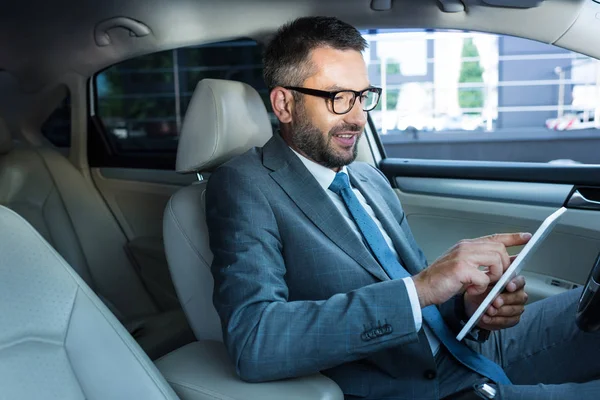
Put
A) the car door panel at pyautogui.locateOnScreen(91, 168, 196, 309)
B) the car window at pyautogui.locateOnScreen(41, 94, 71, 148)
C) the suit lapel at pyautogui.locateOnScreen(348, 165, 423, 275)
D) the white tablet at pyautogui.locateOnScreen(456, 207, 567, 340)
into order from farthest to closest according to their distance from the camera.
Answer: the car window at pyautogui.locateOnScreen(41, 94, 71, 148) < the car door panel at pyautogui.locateOnScreen(91, 168, 196, 309) < the suit lapel at pyautogui.locateOnScreen(348, 165, 423, 275) < the white tablet at pyautogui.locateOnScreen(456, 207, 567, 340)

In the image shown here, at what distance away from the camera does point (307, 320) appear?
1.24 m

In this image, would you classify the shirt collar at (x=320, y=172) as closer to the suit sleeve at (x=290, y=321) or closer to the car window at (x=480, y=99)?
the suit sleeve at (x=290, y=321)

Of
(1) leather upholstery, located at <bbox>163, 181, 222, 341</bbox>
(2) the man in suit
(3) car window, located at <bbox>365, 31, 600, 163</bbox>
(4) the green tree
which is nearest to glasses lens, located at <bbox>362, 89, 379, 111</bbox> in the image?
(2) the man in suit

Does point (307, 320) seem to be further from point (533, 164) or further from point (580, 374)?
point (533, 164)

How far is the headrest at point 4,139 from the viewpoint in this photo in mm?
2585

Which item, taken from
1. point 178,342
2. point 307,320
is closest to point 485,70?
point 178,342

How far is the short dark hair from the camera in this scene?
1.55 metres

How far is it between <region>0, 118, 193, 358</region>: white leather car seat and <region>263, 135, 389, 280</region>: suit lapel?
3.40ft

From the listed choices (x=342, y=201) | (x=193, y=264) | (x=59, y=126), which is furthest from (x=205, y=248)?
(x=59, y=126)

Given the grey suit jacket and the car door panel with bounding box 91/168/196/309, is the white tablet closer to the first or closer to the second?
the grey suit jacket

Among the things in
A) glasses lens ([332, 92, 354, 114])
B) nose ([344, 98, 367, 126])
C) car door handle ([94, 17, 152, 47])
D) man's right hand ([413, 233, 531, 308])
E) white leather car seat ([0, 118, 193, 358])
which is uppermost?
car door handle ([94, 17, 152, 47])

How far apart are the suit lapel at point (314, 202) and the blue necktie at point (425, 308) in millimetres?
56

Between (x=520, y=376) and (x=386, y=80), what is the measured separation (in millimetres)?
1326

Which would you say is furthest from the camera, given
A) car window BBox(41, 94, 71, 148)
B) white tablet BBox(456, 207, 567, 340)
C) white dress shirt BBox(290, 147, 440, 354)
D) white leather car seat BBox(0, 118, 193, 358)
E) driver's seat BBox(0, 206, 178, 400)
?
car window BBox(41, 94, 71, 148)
